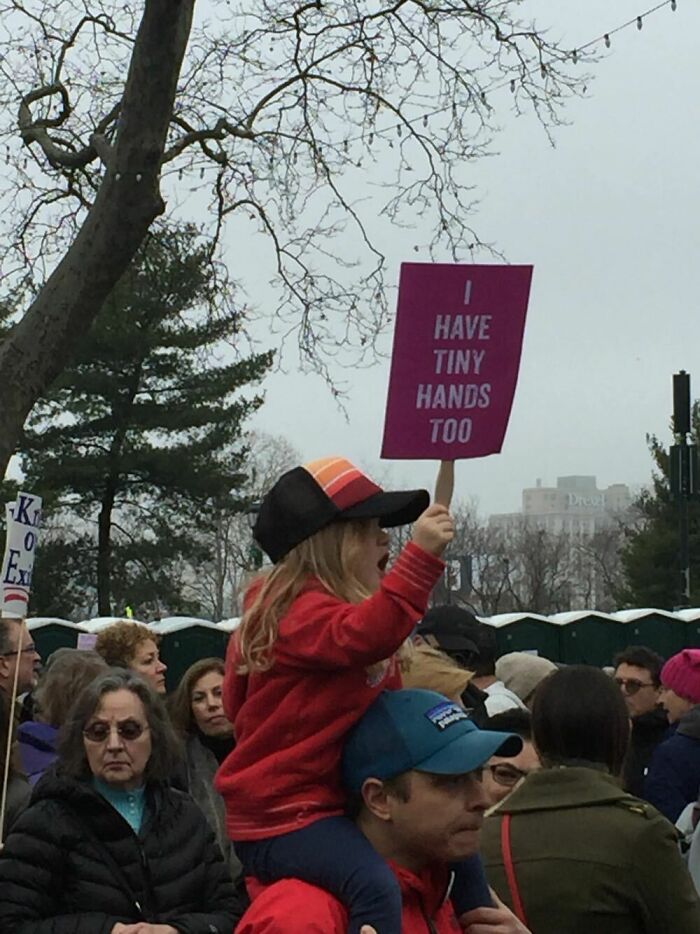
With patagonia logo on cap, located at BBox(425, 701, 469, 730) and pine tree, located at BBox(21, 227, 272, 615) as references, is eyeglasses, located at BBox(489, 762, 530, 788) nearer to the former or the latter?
patagonia logo on cap, located at BBox(425, 701, 469, 730)

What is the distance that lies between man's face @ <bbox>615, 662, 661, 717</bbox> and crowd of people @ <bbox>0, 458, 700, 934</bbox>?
2157 mm

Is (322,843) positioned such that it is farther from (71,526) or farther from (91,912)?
(71,526)

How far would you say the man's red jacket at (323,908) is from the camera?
8.21 feet

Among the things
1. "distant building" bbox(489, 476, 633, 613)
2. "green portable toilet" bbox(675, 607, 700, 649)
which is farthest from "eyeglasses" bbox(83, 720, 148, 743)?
"distant building" bbox(489, 476, 633, 613)

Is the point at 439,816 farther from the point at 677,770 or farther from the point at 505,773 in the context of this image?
the point at 677,770

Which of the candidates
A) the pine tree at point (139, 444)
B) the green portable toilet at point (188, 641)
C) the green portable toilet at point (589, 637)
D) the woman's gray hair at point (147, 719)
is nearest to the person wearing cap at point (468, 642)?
the woman's gray hair at point (147, 719)

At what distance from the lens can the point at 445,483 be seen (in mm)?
3684

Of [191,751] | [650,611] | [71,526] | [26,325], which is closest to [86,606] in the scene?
[71,526]

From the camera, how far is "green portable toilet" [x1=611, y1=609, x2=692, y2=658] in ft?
66.7

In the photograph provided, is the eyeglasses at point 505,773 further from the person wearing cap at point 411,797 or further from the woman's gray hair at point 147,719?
the person wearing cap at point 411,797

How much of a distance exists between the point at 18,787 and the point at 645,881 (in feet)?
9.40

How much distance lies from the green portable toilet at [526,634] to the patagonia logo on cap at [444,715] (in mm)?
15889

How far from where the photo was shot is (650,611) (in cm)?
2073

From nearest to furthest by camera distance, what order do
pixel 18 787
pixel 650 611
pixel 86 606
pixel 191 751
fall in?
pixel 18 787
pixel 191 751
pixel 650 611
pixel 86 606
